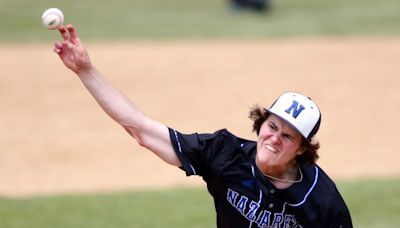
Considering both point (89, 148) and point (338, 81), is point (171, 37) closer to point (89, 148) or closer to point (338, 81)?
point (338, 81)

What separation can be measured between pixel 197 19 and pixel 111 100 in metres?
19.9

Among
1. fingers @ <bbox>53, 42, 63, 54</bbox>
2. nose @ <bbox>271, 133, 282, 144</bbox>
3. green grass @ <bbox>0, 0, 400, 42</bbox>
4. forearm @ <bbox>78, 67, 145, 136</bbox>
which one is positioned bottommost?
nose @ <bbox>271, 133, 282, 144</bbox>

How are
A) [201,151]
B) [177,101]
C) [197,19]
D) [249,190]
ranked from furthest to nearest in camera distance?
[197,19] < [177,101] < [249,190] < [201,151]

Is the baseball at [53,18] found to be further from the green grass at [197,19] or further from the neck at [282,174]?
the green grass at [197,19]

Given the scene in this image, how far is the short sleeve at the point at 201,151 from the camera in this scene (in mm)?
5285

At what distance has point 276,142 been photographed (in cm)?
525

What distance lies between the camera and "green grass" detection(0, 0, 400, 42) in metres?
22.6

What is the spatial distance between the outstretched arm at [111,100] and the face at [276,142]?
1.66 ft

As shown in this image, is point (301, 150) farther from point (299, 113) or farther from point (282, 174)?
point (299, 113)

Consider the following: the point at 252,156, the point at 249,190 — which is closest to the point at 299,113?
the point at 252,156

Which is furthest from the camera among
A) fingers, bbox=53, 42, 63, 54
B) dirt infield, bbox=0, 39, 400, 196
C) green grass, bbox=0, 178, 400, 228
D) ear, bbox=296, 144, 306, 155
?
dirt infield, bbox=0, 39, 400, 196

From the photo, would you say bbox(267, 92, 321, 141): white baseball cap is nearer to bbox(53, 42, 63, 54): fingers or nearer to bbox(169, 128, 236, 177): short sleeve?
bbox(169, 128, 236, 177): short sleeve

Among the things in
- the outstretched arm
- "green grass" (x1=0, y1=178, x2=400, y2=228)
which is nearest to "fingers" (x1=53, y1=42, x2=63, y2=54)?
the outstretched arm

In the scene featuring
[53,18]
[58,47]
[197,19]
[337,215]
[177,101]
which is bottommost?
[337,215]
